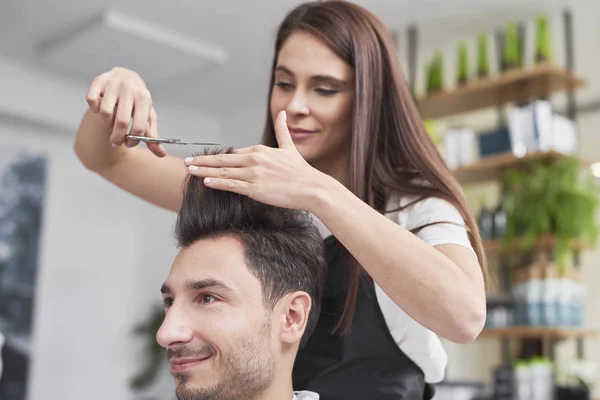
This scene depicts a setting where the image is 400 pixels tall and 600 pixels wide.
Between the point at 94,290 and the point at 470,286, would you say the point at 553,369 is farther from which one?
the point at 94,290

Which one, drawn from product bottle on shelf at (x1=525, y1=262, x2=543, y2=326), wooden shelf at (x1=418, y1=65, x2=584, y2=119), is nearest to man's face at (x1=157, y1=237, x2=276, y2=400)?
product bottle on shelf at (x1=525, y1=262, x2=543, y2=326)

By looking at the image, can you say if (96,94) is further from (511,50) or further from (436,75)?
(436,75)

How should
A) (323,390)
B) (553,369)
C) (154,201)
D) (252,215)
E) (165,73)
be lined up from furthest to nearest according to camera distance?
(165,73)
(553,369)
(154,201)
(323,390)
(252,215)

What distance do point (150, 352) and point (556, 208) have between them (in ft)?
12.7

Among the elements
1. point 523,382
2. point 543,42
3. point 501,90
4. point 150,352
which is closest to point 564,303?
point 523,382

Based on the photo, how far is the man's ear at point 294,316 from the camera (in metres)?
1.46

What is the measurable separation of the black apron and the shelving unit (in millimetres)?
2816

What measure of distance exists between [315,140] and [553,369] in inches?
121

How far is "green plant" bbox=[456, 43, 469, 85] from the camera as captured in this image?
4.81 m

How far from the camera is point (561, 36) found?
192 inches

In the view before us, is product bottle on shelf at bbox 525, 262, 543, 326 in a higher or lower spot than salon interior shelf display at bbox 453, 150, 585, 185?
lower

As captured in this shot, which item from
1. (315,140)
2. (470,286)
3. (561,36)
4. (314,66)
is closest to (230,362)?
(470,286)

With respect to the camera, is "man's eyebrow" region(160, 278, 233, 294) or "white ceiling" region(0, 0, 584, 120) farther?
"white ceiling" region(0, 0, 584, 120)

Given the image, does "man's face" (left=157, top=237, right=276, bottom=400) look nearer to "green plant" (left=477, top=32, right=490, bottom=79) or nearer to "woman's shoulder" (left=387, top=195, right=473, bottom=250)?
"woman's shoulder" (left=387, top=195, right=473, bottom=250)
